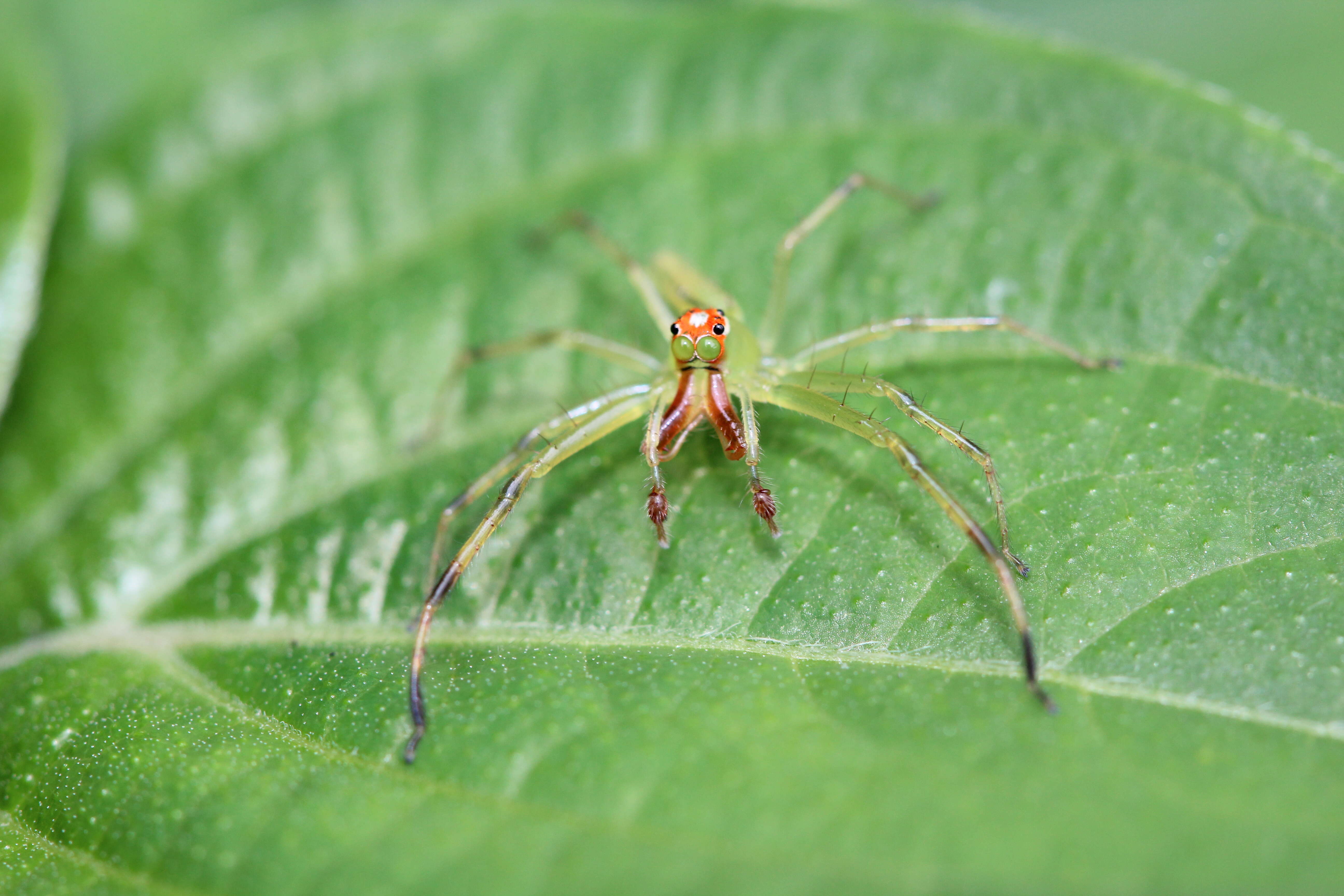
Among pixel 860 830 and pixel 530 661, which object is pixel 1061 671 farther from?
pixel 530 661

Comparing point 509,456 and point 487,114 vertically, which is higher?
point 487,114

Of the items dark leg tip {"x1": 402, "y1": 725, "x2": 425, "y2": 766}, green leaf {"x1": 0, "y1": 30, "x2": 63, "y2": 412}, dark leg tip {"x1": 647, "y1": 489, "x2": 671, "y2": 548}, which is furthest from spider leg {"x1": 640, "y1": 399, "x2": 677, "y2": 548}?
green leaf {"x1": 0, "y1": 30, "x2": 63, "y2": 412}

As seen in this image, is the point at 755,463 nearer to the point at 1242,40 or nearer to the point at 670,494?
the point at 670,494

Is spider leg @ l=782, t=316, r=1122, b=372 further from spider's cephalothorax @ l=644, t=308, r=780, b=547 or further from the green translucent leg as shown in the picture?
spider's cephalothorax @ l=644, t=308, r=780, b=547

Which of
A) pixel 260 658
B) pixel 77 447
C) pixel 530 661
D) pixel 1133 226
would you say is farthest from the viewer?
pixel 77 447

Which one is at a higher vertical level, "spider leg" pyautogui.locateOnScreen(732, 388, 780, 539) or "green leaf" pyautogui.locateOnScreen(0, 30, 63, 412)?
"green leaf" pyautogui.locateOnScreen(0, 30, 63, 412)

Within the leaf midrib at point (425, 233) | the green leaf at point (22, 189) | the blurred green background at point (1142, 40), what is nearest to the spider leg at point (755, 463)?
the leaf midrib at point (425, 233)

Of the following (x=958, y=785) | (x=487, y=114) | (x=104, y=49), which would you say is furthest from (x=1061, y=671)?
(x=104, y=49)
